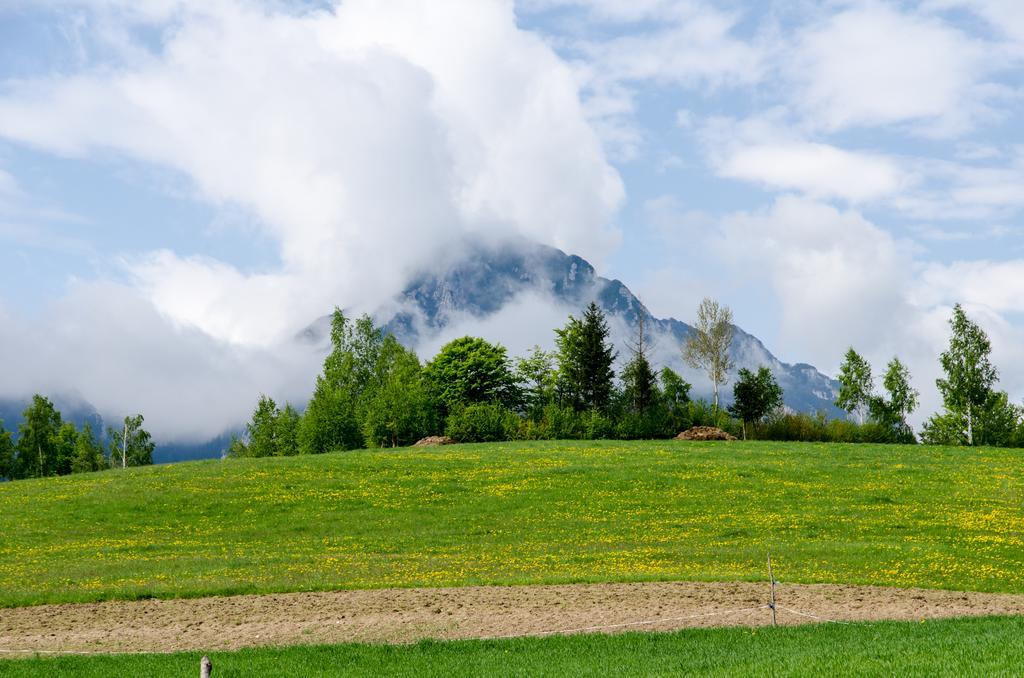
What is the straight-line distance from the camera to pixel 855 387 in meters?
117

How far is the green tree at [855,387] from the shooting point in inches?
4606

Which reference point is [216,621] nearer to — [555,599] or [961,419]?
[555,599]

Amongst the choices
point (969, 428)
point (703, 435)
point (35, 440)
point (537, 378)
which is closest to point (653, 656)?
point (703, 435)

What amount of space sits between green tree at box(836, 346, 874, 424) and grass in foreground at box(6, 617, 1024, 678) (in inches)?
3981

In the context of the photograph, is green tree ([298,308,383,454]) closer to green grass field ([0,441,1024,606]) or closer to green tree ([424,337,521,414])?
green tree ([424,337,521,414])

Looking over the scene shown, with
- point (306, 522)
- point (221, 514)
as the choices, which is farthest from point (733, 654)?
point (221, 514)

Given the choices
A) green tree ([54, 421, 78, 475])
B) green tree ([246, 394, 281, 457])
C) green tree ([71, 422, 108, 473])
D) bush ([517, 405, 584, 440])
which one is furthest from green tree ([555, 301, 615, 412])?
green tree ([71, 422, 108, 473])

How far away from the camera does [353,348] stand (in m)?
128

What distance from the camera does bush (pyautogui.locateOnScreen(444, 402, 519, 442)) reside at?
87000mm

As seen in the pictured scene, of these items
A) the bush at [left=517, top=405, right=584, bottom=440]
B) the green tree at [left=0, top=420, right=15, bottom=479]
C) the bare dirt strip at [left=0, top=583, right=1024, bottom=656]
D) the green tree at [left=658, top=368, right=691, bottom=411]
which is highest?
the green tree at [left=658, top=368, right=691, bottom=411]

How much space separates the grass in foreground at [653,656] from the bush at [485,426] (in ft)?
217

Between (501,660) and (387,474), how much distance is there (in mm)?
36897

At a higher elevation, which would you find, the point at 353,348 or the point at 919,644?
the point at 353,348

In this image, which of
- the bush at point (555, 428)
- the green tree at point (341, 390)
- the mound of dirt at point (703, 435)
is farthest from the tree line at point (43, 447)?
the mound of dirt at point (703, 435)
